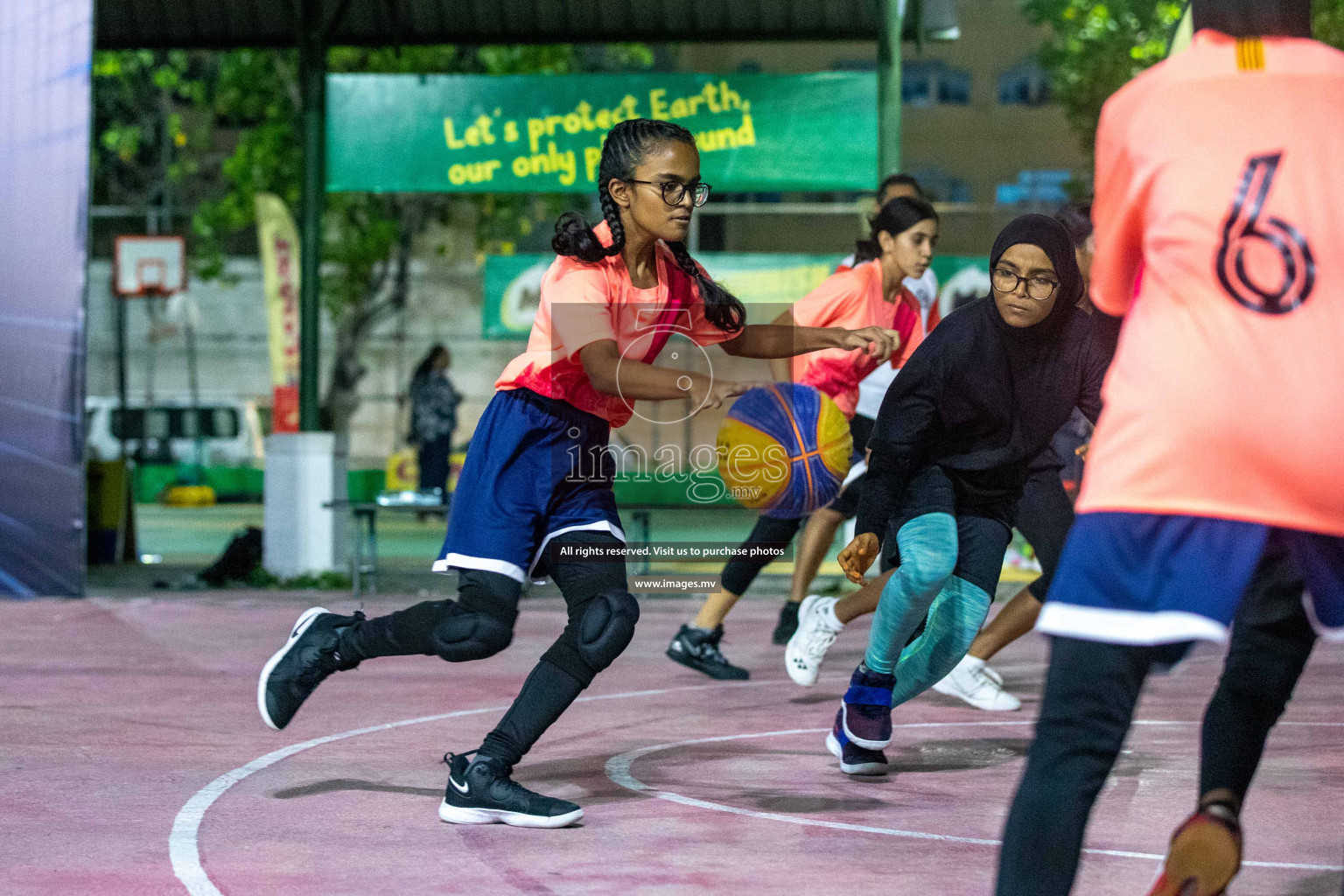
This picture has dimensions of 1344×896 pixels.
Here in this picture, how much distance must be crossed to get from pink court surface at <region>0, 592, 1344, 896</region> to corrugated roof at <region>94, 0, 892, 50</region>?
6758 millimetres

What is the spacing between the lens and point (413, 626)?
493 centimetres

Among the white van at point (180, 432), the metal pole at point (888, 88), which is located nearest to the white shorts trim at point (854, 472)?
the metal pole at point (888, 88)

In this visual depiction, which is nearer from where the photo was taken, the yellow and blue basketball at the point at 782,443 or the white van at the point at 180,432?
the yellow and blue basketball at the point at 782,443

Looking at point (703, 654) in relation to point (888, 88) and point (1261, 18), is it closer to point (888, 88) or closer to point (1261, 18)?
point (1261, 18)

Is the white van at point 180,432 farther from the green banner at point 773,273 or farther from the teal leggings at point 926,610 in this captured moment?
the teal leggings at point 926,610

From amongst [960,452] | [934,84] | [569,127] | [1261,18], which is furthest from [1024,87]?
[1261,18]

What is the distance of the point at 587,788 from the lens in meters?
5.34

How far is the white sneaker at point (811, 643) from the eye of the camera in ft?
22.8

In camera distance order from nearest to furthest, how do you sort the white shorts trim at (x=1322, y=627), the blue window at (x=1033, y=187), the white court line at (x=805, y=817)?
the white shorts trim at (x=1322, y=627)
the white court line at (x=805, y=817)
the blue window at (x=1033, y=187)

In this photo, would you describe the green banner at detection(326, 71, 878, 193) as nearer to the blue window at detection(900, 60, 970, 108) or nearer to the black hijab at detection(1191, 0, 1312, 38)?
the black hijab at detection(1191, 0, 1312, 38)

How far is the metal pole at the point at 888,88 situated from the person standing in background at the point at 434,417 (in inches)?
339

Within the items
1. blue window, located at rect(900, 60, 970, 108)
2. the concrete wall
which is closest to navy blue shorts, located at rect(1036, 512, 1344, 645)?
the concrete wall

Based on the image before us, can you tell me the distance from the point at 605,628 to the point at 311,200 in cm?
887

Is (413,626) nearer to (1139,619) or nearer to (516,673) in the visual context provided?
(1139,619)
